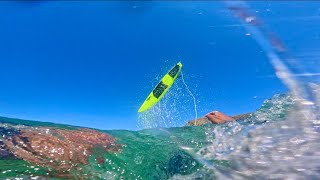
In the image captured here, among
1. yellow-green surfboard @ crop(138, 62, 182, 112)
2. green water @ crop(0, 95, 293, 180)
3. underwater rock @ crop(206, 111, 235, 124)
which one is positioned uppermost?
yellow-green surfboard @ crop(138, 62, 182, 112)

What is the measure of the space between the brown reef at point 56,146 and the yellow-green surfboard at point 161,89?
870 centimetres

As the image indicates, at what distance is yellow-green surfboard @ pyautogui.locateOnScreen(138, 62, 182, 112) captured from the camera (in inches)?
765

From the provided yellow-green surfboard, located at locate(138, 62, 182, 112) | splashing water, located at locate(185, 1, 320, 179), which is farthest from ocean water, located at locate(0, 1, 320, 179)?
yellow-green surfboard, located at locate(138, 62, 182, 112)

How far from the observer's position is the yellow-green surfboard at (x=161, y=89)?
19.4 meters

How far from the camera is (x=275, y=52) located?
43.8ft

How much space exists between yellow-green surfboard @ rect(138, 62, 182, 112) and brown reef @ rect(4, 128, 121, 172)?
8.70 m

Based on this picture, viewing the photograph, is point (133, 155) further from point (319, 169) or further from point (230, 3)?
point (230, 3)

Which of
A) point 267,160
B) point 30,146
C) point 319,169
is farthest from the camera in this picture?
point 30,146

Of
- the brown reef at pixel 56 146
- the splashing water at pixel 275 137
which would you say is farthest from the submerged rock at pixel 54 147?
the splashing water at pixel 275 137

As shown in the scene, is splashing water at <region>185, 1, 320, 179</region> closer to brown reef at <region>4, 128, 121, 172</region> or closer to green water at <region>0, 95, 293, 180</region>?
green water at <region>0, 95, 293, 180</region>

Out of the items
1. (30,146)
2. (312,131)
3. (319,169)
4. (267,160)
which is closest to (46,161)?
(30,146)

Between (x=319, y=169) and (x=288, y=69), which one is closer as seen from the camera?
(x=319, y=169)

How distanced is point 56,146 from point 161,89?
1057 centimetres

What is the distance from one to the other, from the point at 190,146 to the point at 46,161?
440cm
